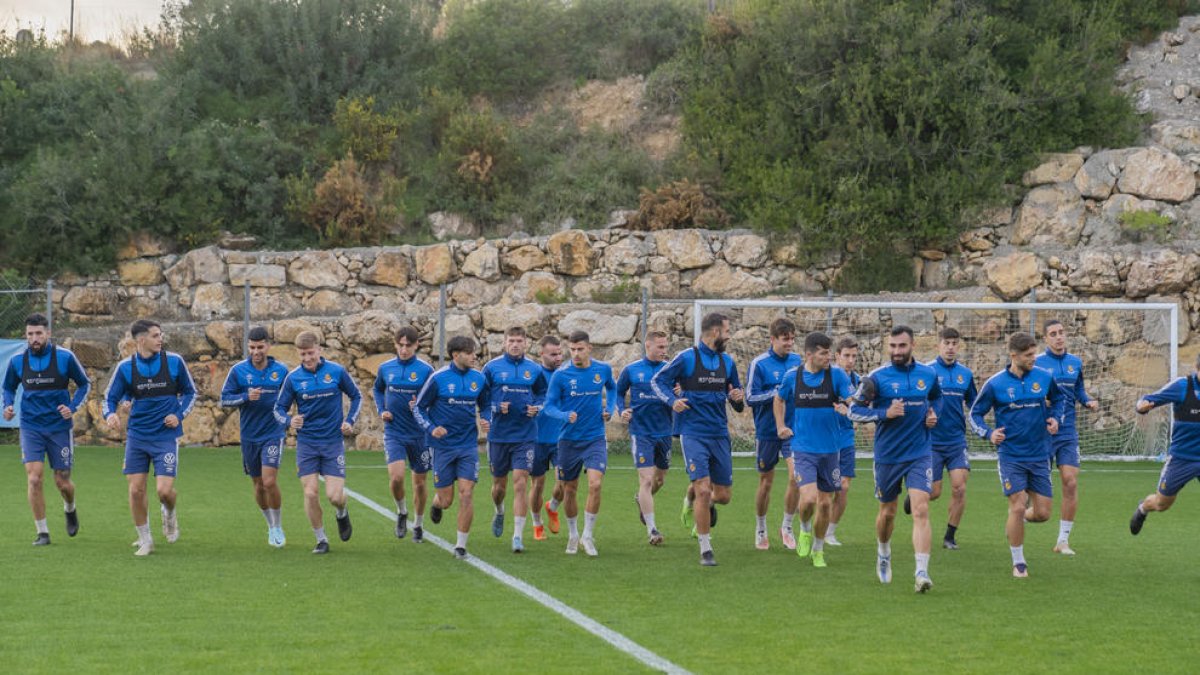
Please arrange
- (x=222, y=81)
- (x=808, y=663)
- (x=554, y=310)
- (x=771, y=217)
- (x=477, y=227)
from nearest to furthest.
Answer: (x=808, y=663), (x=554, y=310), (x=771, y=217), (x=477, y=227), (x=222, y=81)

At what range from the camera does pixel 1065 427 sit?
13461mm

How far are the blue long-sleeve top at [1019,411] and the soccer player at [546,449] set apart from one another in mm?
3917

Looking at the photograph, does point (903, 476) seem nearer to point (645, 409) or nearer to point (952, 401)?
point (952, 401)

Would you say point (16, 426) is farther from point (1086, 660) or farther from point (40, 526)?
point (1086, 660)

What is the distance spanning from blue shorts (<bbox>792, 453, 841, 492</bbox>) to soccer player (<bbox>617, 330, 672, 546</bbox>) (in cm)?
157

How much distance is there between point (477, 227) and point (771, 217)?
24.0 feet

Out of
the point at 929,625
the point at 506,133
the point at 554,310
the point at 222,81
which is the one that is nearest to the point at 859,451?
the point at 554,310

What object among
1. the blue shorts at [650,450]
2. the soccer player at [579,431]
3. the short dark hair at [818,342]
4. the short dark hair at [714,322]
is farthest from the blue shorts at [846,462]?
the soccer player at [579,431]

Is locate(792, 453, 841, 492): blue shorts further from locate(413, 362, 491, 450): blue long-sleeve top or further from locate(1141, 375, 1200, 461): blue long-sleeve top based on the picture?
locate(413, 362, 491, 450): blue long-sleeve top

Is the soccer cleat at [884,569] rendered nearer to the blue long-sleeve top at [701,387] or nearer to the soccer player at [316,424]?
the blue long-sleeve top at [701,387]

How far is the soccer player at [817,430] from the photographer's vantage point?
464 inches

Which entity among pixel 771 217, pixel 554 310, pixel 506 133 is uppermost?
pixel 506 133

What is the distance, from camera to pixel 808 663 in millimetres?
7875

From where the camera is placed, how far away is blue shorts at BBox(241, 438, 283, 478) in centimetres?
1341
